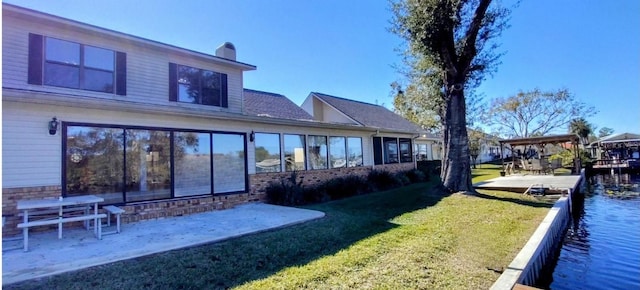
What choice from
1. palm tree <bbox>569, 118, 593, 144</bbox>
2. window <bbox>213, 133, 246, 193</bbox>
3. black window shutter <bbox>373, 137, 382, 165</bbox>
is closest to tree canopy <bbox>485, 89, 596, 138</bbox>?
palm tree <bbox>569, 118, 593, 144</bbox>

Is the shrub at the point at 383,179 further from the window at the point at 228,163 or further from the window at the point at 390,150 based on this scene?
the window at the point at 228,163

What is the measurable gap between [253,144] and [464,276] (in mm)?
8145

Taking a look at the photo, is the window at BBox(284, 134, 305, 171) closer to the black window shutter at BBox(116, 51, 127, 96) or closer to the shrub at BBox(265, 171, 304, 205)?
the shrub at BBox(265, 171, 304, 205)

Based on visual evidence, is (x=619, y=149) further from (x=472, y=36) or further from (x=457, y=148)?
(x=472, y=36)

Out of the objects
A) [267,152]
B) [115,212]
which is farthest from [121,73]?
[267,152]

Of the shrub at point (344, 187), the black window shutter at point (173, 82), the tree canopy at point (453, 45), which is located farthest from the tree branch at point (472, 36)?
the black window shutter at point (173, 82)

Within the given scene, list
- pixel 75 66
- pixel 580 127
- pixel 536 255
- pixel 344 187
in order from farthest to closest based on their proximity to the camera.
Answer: pixel 580 127
pixel 344 187
pixel 75 66
pixel 536 255

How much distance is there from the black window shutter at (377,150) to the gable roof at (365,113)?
749 millimetres

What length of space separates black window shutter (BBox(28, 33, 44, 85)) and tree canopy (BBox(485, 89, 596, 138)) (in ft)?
126

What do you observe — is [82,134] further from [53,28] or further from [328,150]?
[328,150]

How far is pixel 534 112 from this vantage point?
117 feet

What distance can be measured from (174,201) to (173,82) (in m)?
4.03

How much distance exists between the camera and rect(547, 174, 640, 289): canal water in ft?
18.7

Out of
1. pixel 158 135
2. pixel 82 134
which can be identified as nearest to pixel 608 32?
pixel 158 135
